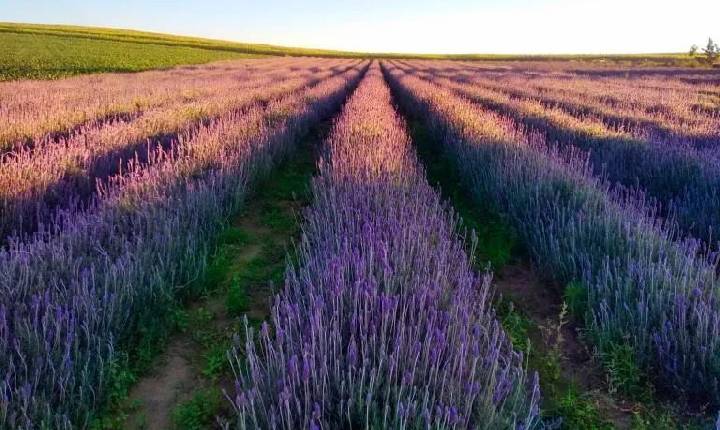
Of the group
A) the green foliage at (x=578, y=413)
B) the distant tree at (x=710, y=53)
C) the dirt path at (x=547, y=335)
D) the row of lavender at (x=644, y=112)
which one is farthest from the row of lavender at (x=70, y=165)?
the distant tree at (x=710, y=53)

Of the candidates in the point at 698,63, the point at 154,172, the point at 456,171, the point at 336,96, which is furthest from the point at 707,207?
the point at 698,63

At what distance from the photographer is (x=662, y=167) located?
5910mm

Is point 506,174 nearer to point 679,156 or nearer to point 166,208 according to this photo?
point 679,156

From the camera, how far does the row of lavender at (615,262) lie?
2541 mm

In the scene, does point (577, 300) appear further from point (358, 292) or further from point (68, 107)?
point (68, 107)

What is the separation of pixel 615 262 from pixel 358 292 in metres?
2.02

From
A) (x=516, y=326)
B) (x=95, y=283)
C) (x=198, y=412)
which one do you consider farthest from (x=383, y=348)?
(x=95, y=283)

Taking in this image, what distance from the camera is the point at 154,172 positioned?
4.71 meters

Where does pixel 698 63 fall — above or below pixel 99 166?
above

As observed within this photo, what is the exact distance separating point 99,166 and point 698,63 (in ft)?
195

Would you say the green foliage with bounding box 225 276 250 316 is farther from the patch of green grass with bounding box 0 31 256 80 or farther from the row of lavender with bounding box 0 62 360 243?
the patch of green grass with bounding box 0 31 256 80

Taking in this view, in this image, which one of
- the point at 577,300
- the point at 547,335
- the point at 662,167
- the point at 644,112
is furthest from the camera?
the point at 644,112

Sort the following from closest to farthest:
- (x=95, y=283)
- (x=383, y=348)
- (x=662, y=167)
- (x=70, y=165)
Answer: (x=383, y=348) < (x=95, y=283) < (x=70, y=165) < (x=662, y=167)

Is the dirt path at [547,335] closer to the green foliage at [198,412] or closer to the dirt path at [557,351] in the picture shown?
the dirt path at [557,351]
